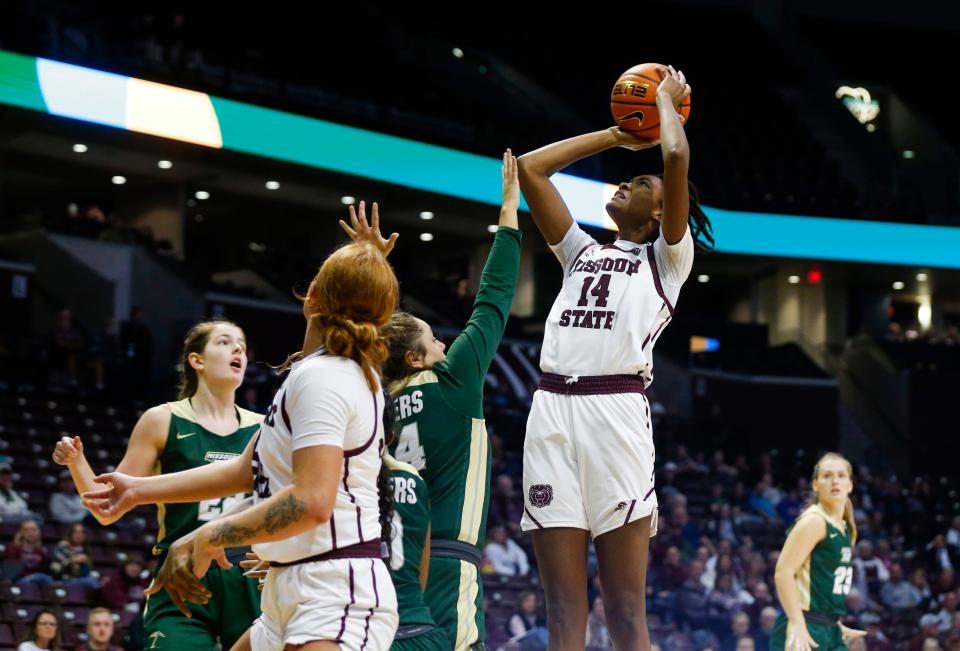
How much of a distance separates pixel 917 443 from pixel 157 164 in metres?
15.9

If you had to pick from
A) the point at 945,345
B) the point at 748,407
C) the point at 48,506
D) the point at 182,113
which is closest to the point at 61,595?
the point at 48,506

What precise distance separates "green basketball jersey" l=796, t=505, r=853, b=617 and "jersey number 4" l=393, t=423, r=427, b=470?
370 centimetres

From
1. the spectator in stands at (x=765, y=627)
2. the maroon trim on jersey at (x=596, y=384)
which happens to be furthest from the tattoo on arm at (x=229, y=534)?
the spectator in stands at (x=765, y=627)

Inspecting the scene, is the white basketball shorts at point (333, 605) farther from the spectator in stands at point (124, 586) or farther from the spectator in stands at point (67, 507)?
the spectator in stands at point (67, 507)

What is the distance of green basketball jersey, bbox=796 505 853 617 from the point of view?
742cm

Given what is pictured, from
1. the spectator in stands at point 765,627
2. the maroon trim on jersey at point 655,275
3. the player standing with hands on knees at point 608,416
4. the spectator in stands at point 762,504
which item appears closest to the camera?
the player standing with hands on knees at point 608,416

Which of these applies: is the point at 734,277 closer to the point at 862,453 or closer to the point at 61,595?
the point at 862,453

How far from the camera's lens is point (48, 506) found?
13.7m

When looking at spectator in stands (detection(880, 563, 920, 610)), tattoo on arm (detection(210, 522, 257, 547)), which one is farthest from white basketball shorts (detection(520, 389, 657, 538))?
spectator in stands (detection(880, 563, 920, 610))

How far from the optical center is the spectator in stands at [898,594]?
17.3 meters

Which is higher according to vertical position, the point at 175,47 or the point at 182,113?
the point at 175,47

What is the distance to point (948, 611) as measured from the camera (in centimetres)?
1664

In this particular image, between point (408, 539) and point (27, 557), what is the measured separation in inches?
343

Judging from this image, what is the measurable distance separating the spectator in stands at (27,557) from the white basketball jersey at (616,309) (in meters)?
7.97
